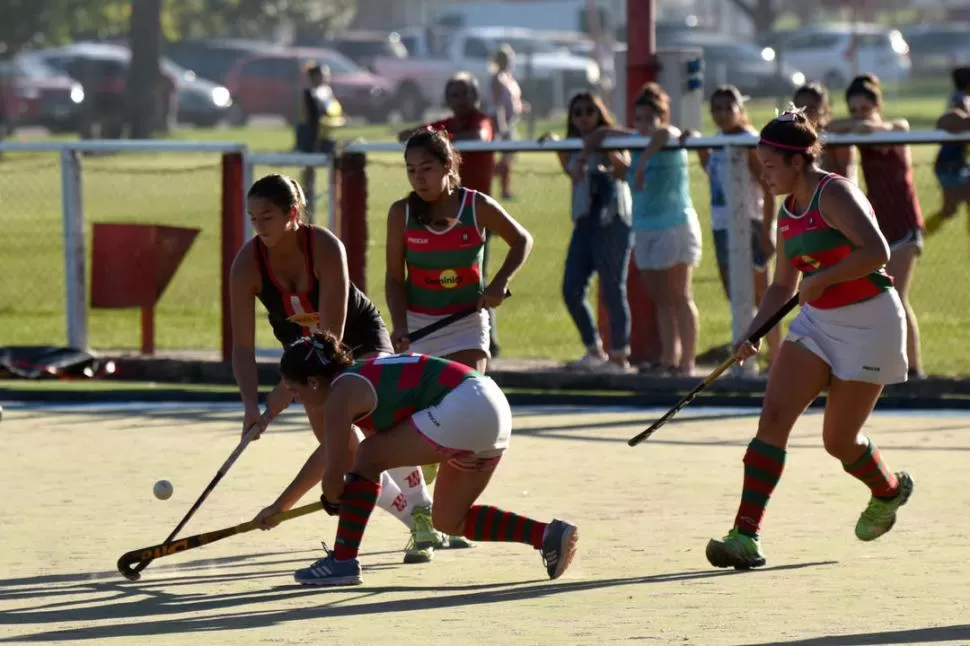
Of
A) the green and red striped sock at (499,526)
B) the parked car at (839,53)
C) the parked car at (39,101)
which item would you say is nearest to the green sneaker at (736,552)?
the green and red striped sock at (499,526)

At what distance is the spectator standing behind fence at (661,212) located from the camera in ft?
39.6

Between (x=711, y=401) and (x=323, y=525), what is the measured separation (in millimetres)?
4023

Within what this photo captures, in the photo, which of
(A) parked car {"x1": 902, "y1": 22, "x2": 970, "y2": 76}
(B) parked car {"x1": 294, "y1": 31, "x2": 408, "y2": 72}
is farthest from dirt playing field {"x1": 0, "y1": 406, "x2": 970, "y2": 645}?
(A) parked car {"x1": 902, "y1": 22, "x2": 970, "y2": 76}

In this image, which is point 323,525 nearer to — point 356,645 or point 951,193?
point 356,645

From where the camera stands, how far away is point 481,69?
144ft

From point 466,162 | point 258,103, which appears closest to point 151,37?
point 258,103

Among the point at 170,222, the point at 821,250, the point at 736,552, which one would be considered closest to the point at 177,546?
the point at 736,552

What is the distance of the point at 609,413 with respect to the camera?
38.4ft

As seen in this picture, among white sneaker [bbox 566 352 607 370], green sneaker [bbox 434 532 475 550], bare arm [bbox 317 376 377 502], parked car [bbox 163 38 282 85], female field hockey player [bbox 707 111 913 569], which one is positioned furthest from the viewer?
parked car [bbox 163 38 282 85]

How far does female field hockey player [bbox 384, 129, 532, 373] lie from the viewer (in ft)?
27.0

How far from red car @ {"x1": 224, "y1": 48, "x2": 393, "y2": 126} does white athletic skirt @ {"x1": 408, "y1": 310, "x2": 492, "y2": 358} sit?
1386 inches

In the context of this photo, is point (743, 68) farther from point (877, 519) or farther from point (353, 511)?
point (353, 511)

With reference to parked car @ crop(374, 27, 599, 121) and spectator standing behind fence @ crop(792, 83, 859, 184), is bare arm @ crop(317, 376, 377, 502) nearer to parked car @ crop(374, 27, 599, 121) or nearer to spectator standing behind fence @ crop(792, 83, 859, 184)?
spectator standing behind fence @ crop(792, 83, 859, 184)

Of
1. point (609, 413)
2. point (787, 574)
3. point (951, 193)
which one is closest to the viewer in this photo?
point (787, 574)
